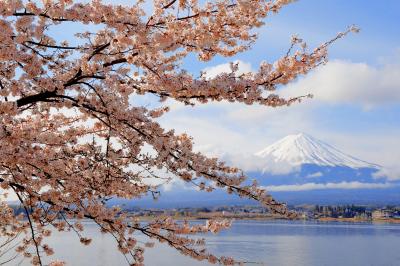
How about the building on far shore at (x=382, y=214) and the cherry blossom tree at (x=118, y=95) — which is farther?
the building on far shore at (x=382, y=214)

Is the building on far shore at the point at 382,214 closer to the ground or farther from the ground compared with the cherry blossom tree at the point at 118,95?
farther from the ground

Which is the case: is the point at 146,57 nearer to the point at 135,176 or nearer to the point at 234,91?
the point at 234,91

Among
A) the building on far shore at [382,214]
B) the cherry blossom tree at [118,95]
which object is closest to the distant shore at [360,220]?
the building on far shore at [382,214]

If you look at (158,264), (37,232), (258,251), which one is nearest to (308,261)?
(258,251)

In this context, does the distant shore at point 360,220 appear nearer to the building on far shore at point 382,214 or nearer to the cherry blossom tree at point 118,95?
the building on far shore at point 382,214

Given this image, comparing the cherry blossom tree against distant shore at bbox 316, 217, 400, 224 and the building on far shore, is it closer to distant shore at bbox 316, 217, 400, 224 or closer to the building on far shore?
distant shore at bbox 316, 217, 400, 224

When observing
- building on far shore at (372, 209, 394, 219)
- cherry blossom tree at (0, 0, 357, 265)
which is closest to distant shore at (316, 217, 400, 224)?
building on far shore at (372, 209, 394, 219)

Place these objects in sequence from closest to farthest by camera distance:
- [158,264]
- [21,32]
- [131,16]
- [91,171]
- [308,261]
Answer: [21,32], [131,16], [91,171], [158,264], [308,261]

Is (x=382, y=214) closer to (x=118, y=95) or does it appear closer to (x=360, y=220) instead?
(x=360, y=220)

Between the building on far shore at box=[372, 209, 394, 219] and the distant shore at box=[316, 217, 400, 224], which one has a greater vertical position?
the building on far shore at box=[372, 209, 394, 219]

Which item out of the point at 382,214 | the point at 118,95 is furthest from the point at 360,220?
the point at 118,95

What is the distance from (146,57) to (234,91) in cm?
76

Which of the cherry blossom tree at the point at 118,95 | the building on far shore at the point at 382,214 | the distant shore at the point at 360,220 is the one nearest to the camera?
the cherry blossom tree at the point at 118,95

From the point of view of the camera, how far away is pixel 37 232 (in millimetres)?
5441
